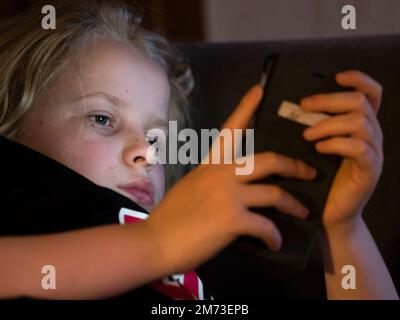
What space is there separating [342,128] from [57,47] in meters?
0.51

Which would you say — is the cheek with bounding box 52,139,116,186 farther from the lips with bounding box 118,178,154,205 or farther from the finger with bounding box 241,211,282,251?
the finger with bounding box 241,211,282,251

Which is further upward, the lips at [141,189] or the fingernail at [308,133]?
the lips at [141,189]

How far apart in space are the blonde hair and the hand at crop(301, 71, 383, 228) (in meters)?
0.44

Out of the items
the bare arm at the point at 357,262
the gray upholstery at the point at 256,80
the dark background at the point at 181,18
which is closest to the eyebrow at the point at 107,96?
the gray upholstery at the point at 256,80

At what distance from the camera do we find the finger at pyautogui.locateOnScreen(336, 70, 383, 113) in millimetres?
569

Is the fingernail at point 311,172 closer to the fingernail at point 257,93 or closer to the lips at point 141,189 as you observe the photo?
the fingernail at point 257,93

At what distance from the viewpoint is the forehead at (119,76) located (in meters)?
0.82

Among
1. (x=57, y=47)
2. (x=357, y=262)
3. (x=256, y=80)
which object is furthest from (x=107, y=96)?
(x=357, y=262)

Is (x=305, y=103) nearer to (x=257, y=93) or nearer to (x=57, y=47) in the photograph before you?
(x=257, y=93)

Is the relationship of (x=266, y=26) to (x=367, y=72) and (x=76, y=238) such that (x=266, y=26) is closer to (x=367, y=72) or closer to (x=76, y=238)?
(x=367, y=72)

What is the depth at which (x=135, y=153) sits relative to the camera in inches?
30.6

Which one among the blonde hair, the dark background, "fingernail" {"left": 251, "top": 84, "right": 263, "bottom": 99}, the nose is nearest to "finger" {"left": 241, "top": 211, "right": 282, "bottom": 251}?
"fingernail" {"left": 251, "top": 84, "right": 263, "bottom": 99}

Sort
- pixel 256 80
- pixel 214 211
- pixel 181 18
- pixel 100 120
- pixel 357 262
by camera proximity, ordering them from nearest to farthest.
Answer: pixel 214 211 → pixel 357 262 → pixel 100 120 → pixel 256 80 → pixel 181 18

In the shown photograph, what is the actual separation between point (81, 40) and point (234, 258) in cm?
40
